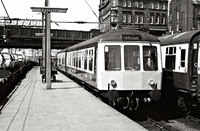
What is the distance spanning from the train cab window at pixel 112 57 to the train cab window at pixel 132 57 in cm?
26

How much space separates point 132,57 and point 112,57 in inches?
29.1

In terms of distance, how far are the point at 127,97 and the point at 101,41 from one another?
2266mm

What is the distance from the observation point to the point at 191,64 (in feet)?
41.8

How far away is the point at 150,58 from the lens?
12.3 m

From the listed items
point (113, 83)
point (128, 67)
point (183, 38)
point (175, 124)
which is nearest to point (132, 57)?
point (128, 67)

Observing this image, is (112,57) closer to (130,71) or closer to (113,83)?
(130,71)

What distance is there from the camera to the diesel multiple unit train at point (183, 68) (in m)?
12.7

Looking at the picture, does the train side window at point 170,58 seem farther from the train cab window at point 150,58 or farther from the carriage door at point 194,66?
the train cab window at point 150,58

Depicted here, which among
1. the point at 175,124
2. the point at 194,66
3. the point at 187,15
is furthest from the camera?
the point at 187,15

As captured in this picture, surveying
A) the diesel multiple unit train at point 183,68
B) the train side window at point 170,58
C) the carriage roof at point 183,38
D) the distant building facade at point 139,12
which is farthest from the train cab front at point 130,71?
the distant building facade at point 139,12

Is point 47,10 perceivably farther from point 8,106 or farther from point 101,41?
point 8,106

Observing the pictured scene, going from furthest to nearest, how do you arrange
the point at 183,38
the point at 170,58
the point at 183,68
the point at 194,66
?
1. the point at 170,58
2. the point at 183,38
3. the point at 183,68
4. the point at 194,66

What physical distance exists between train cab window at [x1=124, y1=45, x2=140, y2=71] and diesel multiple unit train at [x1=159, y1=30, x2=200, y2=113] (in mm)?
2108

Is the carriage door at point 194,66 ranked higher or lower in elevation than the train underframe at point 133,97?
→ higher
